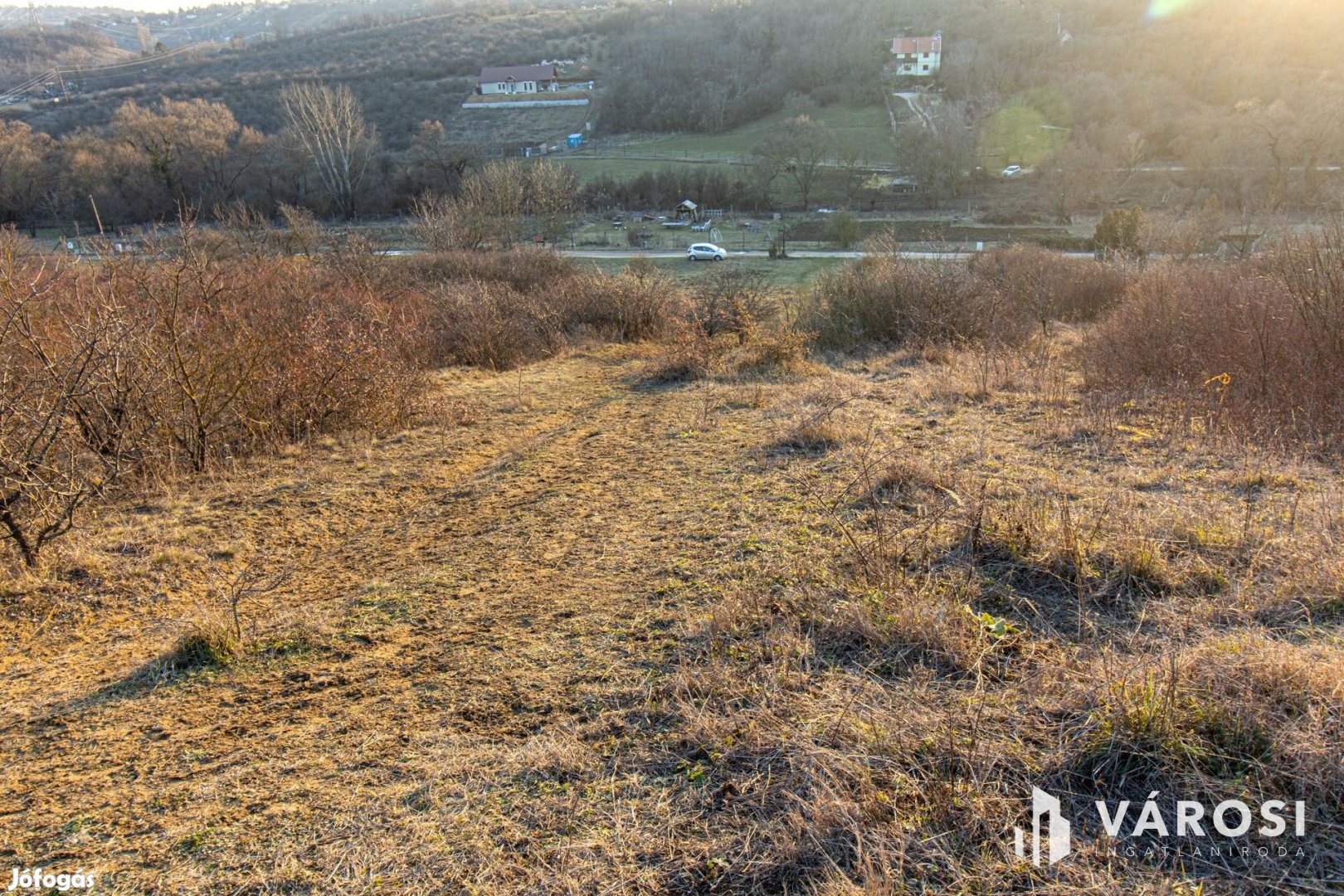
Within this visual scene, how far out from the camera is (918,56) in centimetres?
7156

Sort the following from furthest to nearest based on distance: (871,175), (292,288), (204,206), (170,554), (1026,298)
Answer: (871,175)
(204,206)
(1026,298)
(292,288)
(170,554)

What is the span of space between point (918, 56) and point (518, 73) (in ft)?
135

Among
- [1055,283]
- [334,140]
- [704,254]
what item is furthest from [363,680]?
[334,140]

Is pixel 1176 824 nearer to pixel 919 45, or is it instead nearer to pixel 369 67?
pixel 919 45

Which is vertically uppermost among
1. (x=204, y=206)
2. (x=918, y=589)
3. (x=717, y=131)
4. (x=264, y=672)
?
(x=717, y=131)

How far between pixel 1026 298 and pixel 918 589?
14.0 meters

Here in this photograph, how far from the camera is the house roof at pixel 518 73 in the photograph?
7175cm

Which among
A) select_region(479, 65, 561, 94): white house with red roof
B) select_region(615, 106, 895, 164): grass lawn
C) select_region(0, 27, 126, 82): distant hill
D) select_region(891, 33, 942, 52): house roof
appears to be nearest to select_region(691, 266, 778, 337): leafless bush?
select_region(615, 106, 895, 164): grass lawn

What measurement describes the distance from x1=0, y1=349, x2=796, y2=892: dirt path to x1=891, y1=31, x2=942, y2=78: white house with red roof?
261ft

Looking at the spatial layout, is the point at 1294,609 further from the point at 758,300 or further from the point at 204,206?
the point at 204,206

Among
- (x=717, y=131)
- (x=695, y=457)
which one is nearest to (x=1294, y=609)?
(x=695, y=457)

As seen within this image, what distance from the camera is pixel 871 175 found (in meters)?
48.9

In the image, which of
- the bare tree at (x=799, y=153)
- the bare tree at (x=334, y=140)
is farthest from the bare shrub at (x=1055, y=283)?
the bare tree at (x=334, y=140)

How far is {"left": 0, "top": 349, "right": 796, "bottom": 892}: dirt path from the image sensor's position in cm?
256
